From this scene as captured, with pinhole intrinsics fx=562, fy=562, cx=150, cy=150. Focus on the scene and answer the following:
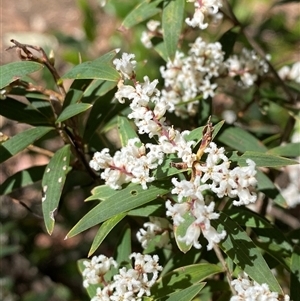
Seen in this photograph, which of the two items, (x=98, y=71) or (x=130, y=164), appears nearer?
(x=130, y=164)

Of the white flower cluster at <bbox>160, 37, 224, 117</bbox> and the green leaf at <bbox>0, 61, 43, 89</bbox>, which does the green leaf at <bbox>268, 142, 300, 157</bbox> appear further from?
the green leaf at <bbox>0, 61, 43, 89</bbox>

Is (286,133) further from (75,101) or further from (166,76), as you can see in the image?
(75,101)

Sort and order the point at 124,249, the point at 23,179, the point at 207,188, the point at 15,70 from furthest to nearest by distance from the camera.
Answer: the point at 23,179 < the point at 124,249 < the point at 15,70 < the point at 207,188

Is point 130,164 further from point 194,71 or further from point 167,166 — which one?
point 194,71

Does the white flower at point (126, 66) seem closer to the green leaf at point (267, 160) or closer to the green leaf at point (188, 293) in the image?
the green leaf at point (267, 160)

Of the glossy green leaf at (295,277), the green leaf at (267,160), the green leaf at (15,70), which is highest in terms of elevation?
the green leaf at (15,70)

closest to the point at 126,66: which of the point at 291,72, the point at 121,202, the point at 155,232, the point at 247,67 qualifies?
the point at 121,202

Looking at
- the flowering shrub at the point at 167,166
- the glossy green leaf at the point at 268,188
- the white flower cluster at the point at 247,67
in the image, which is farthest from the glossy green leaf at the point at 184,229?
the white flower cluster at the point at 247,67
